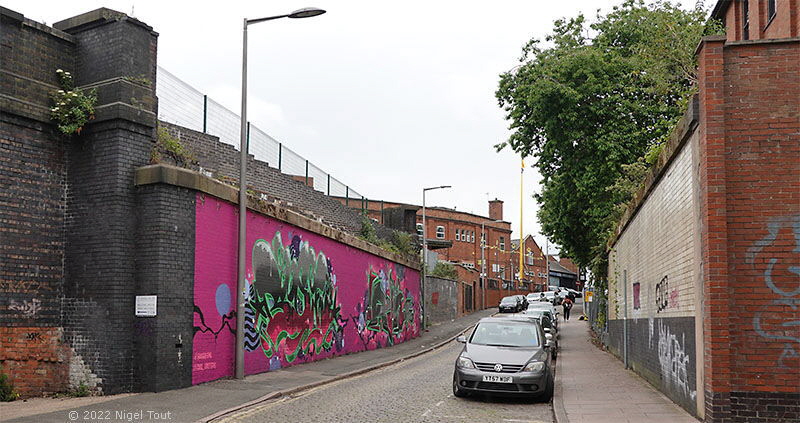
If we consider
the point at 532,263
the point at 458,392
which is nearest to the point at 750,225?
the point at 458,392

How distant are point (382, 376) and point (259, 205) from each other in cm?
512

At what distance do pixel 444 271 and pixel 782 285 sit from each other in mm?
37452

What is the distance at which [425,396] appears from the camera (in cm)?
1335

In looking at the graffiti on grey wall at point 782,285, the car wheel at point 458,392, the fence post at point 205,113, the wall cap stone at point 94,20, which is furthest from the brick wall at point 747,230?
the fence post at point 205,113

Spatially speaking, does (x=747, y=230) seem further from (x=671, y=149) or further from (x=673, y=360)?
(x=673, y=360)

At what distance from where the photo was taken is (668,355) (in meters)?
12.2

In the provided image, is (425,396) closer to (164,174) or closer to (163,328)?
(163,328)

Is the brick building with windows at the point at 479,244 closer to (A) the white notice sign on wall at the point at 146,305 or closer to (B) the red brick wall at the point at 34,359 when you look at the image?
(A) the white notice sign on wall at the point at 146,305

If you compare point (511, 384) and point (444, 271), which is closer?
point (511, 384)

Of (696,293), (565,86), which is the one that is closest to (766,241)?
(696,293)

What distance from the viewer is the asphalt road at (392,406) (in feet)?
35.4

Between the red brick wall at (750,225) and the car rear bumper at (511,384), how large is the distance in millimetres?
3519

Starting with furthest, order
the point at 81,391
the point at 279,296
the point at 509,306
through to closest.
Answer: the point at 509,306 < the point at 279,296 < the point at 81,391

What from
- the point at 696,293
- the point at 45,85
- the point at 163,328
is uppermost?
the point at 45,85
